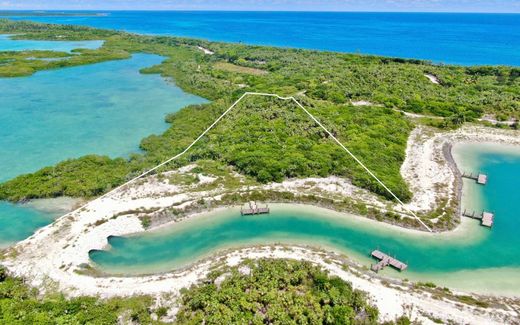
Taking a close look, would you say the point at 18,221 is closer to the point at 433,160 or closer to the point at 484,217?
the point at 484,217

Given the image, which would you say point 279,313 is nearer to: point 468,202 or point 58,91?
point 468,202

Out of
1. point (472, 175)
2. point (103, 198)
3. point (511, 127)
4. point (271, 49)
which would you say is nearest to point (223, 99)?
point (103, 198)

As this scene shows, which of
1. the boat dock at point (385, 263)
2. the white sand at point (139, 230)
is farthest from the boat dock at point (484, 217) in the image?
the boat dock at point (385, 263)

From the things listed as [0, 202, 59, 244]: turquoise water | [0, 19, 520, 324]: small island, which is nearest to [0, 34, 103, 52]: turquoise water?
[0, 19, 520, 324]: small island

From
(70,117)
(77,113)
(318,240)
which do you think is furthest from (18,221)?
(77,113)

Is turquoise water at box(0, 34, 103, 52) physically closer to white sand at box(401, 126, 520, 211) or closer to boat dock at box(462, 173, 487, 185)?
white sand at box(401, 126, 520, 211)

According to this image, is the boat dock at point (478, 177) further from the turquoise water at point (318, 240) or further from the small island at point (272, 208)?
the turquoise water at point (318, 240)
